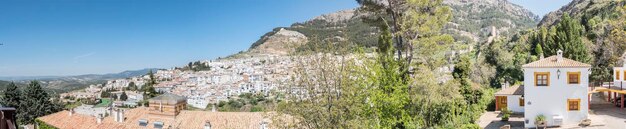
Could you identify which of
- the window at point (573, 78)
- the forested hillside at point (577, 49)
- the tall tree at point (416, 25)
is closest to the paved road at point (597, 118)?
the window at point (573, 78)

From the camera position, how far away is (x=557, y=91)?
19.9 metres

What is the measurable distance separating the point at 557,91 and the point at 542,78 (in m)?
0.80

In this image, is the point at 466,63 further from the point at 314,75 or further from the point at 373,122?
the point at 314,75

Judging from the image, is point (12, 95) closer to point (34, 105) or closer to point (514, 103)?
point (34, 105)

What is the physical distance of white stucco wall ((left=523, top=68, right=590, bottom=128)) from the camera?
19703 millimetres

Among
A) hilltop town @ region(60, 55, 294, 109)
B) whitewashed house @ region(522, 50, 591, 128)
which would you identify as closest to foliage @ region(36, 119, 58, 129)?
hilltop town @ region(60, 55, 294, 109)

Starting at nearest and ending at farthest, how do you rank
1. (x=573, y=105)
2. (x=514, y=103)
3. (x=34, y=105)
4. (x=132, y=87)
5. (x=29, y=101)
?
(x=573, y=105) → (x=514, y=103) → (x=34, y=105) → (x=29, y=101) → (x=132, y=87)

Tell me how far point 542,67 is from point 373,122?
10.3m

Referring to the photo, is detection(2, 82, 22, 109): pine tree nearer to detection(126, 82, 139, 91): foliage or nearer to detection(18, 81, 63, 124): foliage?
detection(18, 81, 63, 124): foliage

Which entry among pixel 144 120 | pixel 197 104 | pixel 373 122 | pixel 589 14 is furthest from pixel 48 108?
pixel 589 14

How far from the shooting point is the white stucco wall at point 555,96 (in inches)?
776

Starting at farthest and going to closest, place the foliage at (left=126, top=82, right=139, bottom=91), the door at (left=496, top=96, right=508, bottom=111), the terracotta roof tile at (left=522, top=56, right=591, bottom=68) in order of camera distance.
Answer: the foliage at (left=126, top=82, right=139, bottom=91) < the door at (left=496, top=96, right=508, bottom=111) < the terracotta roof tile at (left=522, top=56, right=591, bottom=68)

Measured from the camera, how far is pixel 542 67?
19844 millimetres

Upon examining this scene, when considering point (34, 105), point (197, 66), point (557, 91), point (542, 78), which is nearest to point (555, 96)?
point (557, 91)
